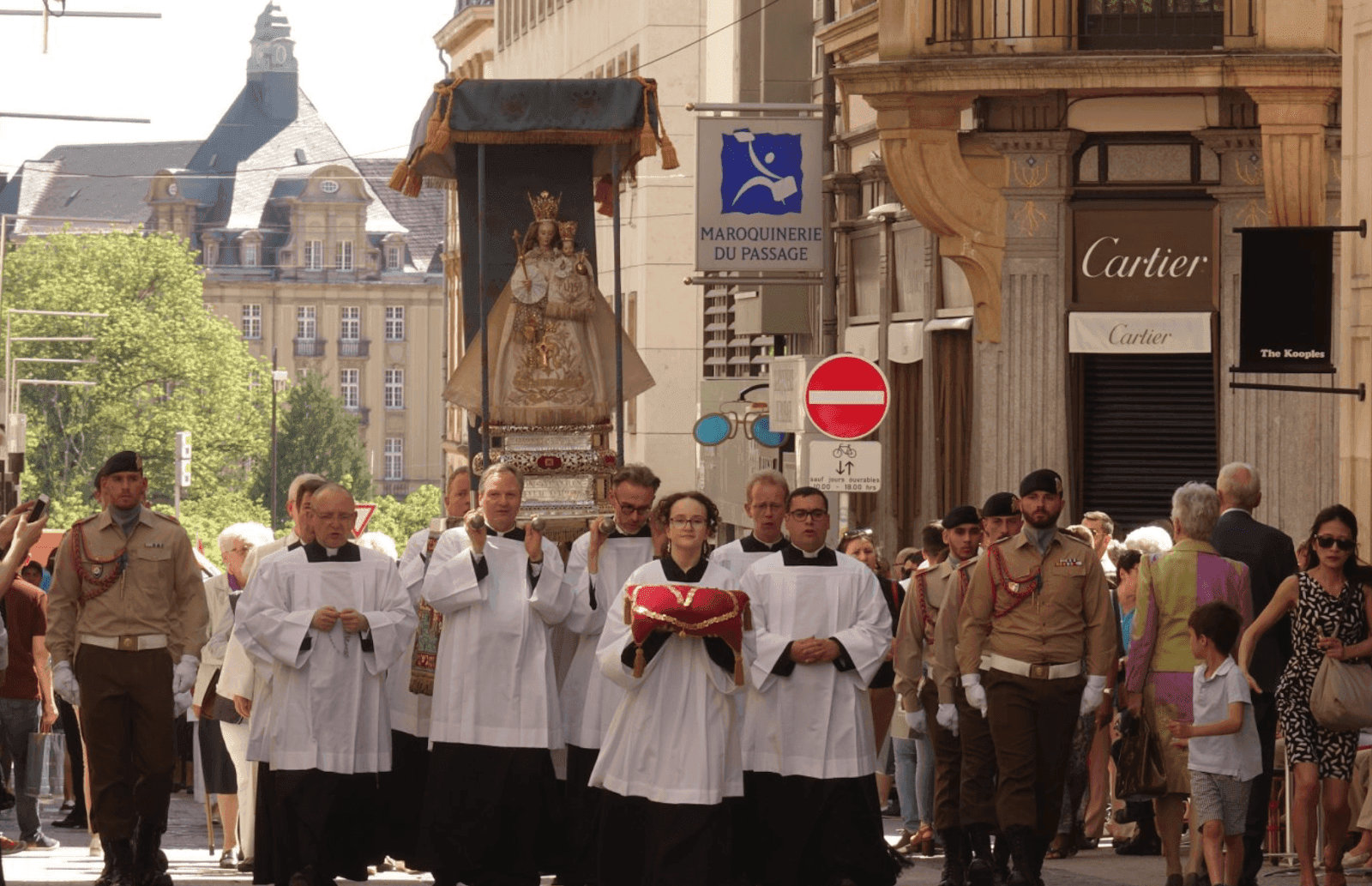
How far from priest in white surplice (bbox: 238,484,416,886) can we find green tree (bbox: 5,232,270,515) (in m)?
91.5

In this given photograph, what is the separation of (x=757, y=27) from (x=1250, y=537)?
27040mm

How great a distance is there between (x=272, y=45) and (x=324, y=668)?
157267 mm

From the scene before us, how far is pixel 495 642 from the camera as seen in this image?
558 inches

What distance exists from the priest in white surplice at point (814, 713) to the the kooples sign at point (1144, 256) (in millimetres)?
11287

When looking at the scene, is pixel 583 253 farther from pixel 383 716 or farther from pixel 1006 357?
pixel 383 716

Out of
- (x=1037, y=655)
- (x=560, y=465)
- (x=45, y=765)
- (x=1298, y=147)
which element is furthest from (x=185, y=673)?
(x=1298, y=147)

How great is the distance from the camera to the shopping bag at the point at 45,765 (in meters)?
17.2

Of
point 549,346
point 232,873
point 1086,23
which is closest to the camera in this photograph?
point 232,873

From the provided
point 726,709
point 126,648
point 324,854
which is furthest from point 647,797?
point 126,648

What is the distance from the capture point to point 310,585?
14.0 meters

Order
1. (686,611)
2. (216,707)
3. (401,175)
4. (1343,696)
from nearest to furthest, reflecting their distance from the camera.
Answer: (686,611), (1343,696), (216,707), (401,175)

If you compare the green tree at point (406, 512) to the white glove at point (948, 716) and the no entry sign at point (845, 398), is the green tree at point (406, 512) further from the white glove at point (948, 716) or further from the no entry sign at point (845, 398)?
the white glove at point (948, 716)

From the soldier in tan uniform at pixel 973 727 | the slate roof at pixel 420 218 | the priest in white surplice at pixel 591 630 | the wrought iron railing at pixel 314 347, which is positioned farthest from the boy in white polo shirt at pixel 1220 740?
the wrought iron railing at pixel 314 347

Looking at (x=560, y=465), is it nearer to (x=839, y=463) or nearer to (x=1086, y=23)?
(x=839, y=463)
